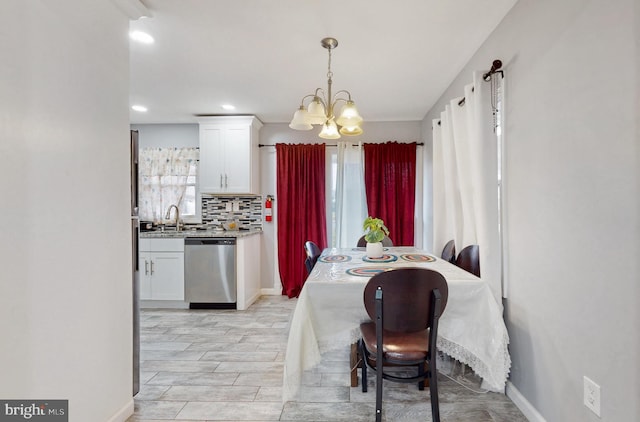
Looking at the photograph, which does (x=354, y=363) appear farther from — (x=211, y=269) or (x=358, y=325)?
(x=211, y=269)

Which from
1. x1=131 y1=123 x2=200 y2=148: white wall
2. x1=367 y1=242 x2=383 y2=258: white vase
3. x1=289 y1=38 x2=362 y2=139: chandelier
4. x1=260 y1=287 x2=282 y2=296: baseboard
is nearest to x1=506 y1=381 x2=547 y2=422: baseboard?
x1=367 y1=242 x2=383 y2=258: white vase

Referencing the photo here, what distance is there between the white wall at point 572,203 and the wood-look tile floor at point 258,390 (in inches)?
16.3

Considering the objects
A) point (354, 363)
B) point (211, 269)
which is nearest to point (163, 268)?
point (211, 269)

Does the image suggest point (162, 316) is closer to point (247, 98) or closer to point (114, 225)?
point (114, 225)

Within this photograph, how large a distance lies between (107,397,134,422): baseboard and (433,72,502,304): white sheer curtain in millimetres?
2315

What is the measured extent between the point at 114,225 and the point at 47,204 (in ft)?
1.43

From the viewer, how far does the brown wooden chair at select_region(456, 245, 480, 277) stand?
242 cm

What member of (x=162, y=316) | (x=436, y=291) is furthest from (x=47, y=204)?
(x=162, y=316)

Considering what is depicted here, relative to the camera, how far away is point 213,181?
14.5 feet

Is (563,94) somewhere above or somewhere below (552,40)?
below

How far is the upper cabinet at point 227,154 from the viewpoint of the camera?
14.3 ft

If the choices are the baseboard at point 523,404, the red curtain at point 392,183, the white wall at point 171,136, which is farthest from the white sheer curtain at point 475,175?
the white wall at point 171,136

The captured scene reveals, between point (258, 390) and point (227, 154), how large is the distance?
3059 millimetres

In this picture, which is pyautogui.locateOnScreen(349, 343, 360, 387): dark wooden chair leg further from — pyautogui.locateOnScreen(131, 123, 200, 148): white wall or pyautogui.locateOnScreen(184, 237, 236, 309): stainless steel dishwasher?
pyautogui.locateOnScreen(131, 123, 200, 148): white wall
